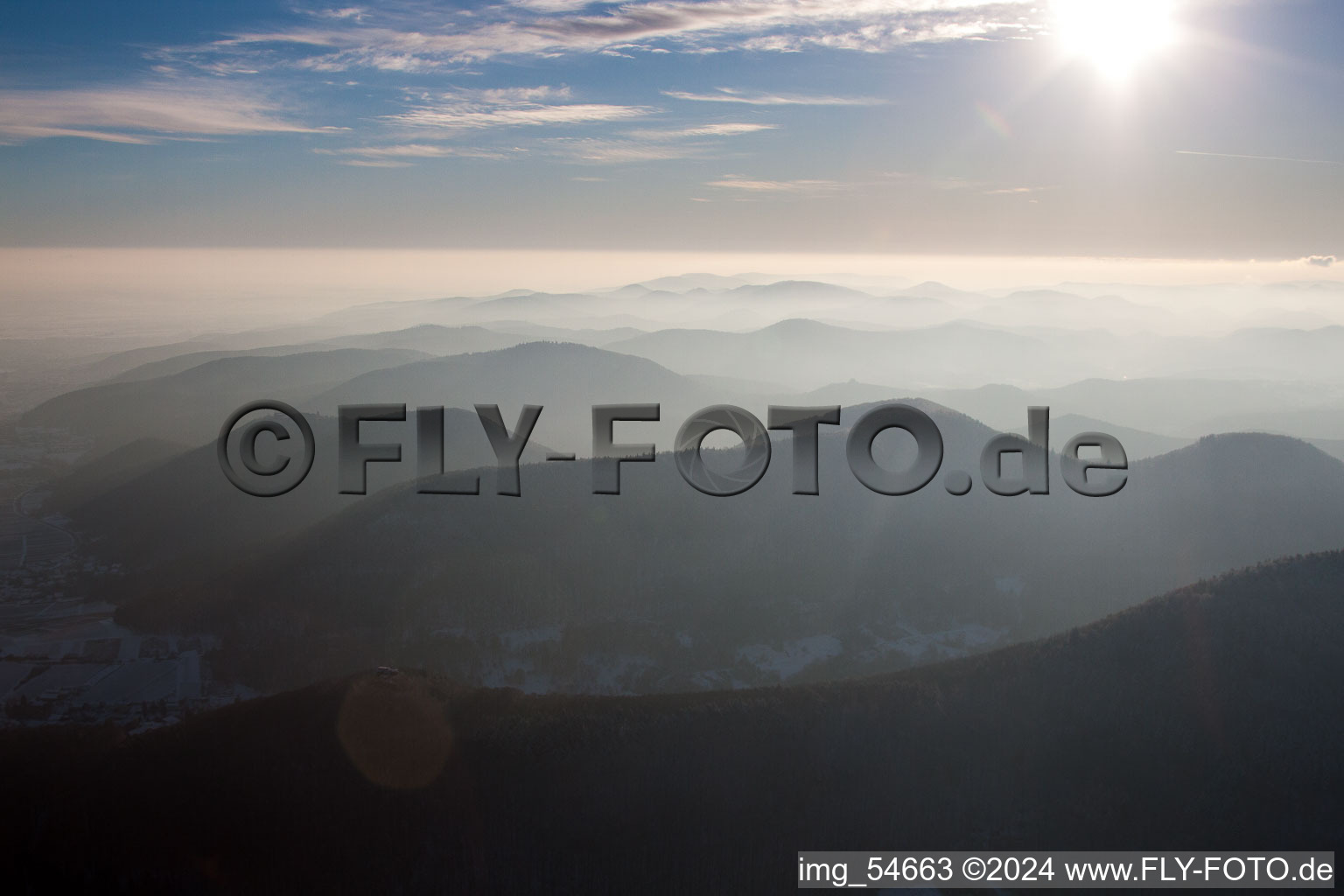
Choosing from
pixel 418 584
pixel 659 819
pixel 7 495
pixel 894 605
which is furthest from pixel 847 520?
pixel 7 495

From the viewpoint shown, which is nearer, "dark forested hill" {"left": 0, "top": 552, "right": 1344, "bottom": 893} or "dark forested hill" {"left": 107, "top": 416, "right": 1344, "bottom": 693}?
"dark forested hill" {"left": 0, "top": 552, "right": 1344, "bottom": 893}

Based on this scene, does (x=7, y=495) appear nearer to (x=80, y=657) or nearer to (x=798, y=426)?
(x=80, y=657)

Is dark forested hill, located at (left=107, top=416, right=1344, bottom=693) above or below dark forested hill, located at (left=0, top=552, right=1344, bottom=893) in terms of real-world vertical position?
above

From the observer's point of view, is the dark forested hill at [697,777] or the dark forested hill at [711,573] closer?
the dark forested hill at [697,777]

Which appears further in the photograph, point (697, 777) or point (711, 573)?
point (711, 573)

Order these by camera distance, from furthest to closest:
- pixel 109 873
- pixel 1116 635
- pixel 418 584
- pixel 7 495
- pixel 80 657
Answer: pixel 7 495 → pixel 418 584 → pixel 80 657 → pixel 1116 635 → pixel 109 873

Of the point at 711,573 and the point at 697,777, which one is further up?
the point at 711,573

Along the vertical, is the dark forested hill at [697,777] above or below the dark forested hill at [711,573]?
below

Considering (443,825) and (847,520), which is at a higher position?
(847,520)
